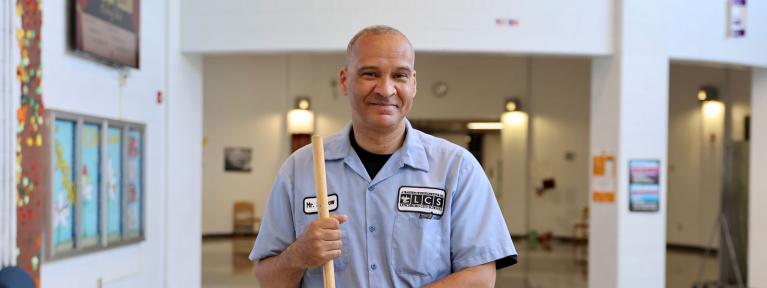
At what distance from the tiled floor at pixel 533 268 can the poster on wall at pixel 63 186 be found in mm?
3625

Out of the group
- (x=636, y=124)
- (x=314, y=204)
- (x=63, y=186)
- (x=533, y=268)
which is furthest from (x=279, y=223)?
(x=533, y=268)

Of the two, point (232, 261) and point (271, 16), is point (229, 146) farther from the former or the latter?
point (271, 16)

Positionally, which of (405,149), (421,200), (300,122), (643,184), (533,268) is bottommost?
(533,268)

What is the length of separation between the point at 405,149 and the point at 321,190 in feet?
0.82

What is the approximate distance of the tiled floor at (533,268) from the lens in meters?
9.30

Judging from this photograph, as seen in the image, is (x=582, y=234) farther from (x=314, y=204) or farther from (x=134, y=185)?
(x=314, y=204)

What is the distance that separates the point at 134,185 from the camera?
21.1 feet

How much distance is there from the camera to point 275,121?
1401cm

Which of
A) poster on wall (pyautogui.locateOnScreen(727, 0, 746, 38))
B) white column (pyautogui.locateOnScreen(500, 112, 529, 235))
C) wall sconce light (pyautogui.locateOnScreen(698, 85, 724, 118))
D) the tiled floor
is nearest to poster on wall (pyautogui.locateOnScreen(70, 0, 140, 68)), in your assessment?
the tiled floor

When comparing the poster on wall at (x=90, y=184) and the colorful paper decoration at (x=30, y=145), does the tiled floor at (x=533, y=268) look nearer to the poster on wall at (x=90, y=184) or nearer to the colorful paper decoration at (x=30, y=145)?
the poster on wall at (x=90, y=184)

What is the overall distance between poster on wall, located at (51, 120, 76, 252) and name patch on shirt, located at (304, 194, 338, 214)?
378cm

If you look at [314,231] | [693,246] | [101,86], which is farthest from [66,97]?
[693,246]

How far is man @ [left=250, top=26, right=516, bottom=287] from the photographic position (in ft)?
5.59

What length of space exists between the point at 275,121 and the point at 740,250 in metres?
7.99
